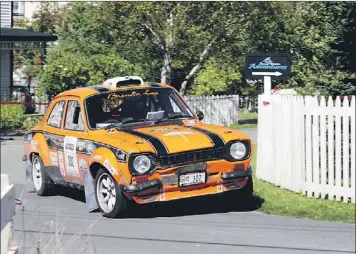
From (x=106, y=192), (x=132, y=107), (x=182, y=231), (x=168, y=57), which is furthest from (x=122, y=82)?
(x=168, y=57)

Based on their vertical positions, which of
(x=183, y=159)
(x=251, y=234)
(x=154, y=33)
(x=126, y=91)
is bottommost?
Result: (x=251, y=234)

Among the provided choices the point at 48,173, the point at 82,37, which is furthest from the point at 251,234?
the point at 82,37

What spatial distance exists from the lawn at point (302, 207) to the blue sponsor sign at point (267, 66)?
2.99 m

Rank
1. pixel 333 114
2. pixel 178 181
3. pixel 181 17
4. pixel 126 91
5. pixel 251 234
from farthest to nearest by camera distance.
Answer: pixel 181 17
pixel 126 91
pixel 333 114
pixel 178 181
pixel 251 234

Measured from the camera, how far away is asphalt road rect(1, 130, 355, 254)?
6.86 m

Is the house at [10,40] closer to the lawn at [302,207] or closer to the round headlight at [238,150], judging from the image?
the lawn at [302,207]

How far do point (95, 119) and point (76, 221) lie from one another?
1475 millimetres

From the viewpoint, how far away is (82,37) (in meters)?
25.3

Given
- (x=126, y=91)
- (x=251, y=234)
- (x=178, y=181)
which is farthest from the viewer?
(x=126, y=91)

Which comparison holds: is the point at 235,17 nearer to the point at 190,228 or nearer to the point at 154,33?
the point at 154,33

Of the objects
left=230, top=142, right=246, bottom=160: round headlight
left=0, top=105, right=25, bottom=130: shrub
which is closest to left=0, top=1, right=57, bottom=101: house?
left=230, top=142, right=246, bottom=160: round headlight

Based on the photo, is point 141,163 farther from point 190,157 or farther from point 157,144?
point 190,157

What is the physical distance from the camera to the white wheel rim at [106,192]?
848cm

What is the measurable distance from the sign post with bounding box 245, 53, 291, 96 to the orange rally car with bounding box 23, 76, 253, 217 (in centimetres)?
256
